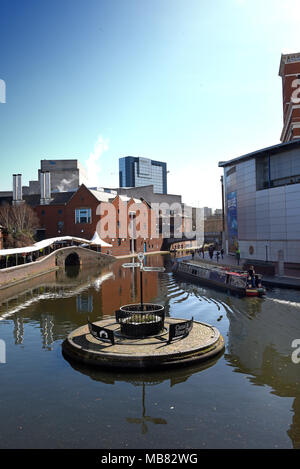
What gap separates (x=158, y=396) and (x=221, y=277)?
20907 mm

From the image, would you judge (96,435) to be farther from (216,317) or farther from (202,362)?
(216,317)

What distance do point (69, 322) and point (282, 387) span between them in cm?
1206

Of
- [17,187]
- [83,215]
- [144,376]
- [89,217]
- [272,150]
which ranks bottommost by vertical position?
[144,376]

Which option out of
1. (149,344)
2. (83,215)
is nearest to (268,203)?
(149,344)

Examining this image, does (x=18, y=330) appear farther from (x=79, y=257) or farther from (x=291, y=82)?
(x=291, y=82)

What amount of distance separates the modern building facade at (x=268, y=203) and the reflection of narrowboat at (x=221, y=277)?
22.6 ft

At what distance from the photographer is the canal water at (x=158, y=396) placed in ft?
25.8

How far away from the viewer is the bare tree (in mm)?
47312

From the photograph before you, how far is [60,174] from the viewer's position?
9100cm

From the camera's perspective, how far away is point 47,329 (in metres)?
17.7

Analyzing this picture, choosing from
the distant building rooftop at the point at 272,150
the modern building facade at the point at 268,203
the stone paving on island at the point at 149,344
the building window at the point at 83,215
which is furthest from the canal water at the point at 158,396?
the building window at the point at 83,215

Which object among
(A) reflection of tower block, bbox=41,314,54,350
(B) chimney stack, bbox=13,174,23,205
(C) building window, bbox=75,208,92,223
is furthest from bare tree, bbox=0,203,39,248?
(A) reflection of tower block, bbox=41,314,54,350

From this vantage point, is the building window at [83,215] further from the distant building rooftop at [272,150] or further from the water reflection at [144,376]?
the water reflection at [144,376]
